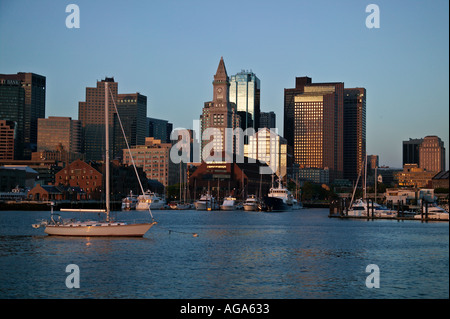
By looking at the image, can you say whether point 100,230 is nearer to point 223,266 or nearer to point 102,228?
point 102,228

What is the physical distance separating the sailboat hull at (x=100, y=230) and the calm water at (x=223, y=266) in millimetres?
1028

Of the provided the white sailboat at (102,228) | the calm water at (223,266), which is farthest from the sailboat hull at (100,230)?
the calm water at (223,266)

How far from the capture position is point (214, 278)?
163 ft

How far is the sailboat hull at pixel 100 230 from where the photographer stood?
7348 cm

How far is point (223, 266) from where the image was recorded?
56.5 meters

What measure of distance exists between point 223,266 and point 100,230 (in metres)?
22.2

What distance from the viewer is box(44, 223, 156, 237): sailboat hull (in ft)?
241

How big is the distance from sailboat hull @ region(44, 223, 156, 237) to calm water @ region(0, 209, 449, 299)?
3.37 ft

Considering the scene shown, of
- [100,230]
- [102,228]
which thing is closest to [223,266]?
[102,228]

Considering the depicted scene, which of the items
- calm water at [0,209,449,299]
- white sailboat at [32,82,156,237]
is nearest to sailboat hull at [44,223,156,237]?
white sailboat at [32,82,156,237]

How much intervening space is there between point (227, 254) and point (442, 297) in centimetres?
2732

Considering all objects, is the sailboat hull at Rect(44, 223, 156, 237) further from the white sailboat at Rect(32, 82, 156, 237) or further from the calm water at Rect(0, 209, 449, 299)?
the calm water at Rect(0, 209, 449, 299)
